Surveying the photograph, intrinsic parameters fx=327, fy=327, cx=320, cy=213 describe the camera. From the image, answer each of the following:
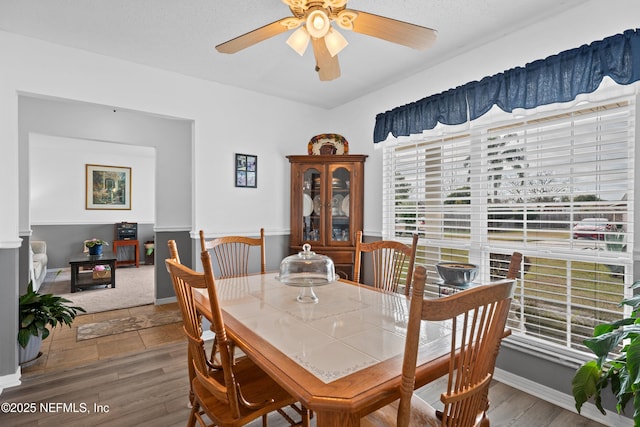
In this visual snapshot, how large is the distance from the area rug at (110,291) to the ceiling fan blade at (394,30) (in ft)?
13.8

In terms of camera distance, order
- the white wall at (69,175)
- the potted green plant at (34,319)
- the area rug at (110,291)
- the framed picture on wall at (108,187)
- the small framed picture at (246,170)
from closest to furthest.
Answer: the potted green plant at (34,319) < the small framed picture at (246,170) < the area rug at (110,291) < the white wall at (69,175) < the framed picture on wall at (108,187)

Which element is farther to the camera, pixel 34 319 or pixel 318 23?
pixel 34 319

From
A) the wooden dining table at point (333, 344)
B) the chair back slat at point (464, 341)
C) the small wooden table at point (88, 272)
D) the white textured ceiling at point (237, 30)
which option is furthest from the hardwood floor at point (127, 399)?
the small wooden table at point (88, 272)

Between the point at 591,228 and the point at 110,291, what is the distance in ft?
18.5

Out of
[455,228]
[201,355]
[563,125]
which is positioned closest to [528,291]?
[455,228]

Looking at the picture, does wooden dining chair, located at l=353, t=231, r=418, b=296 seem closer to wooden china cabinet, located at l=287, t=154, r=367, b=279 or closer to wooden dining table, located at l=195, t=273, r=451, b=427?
wooden dining table, located at l=195, t=273, r=451, b=427

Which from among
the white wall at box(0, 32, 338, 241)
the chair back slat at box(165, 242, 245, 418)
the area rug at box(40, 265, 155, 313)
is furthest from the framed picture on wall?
the chair back slat at box(165, 242, 245, 418)

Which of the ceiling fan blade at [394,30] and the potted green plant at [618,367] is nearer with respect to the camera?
the potted green plant at [618,367]

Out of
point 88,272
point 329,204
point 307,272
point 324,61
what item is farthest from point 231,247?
point 88,272

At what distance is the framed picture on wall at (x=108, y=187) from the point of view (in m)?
6.80

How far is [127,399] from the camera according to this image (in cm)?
213

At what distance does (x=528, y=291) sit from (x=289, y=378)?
208 cm

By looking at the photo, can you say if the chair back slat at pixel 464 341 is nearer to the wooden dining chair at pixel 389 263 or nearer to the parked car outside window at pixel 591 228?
the wooden dining chair at pixel 389 263

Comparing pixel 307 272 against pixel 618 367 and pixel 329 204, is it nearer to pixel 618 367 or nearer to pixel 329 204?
pixel 618 367
